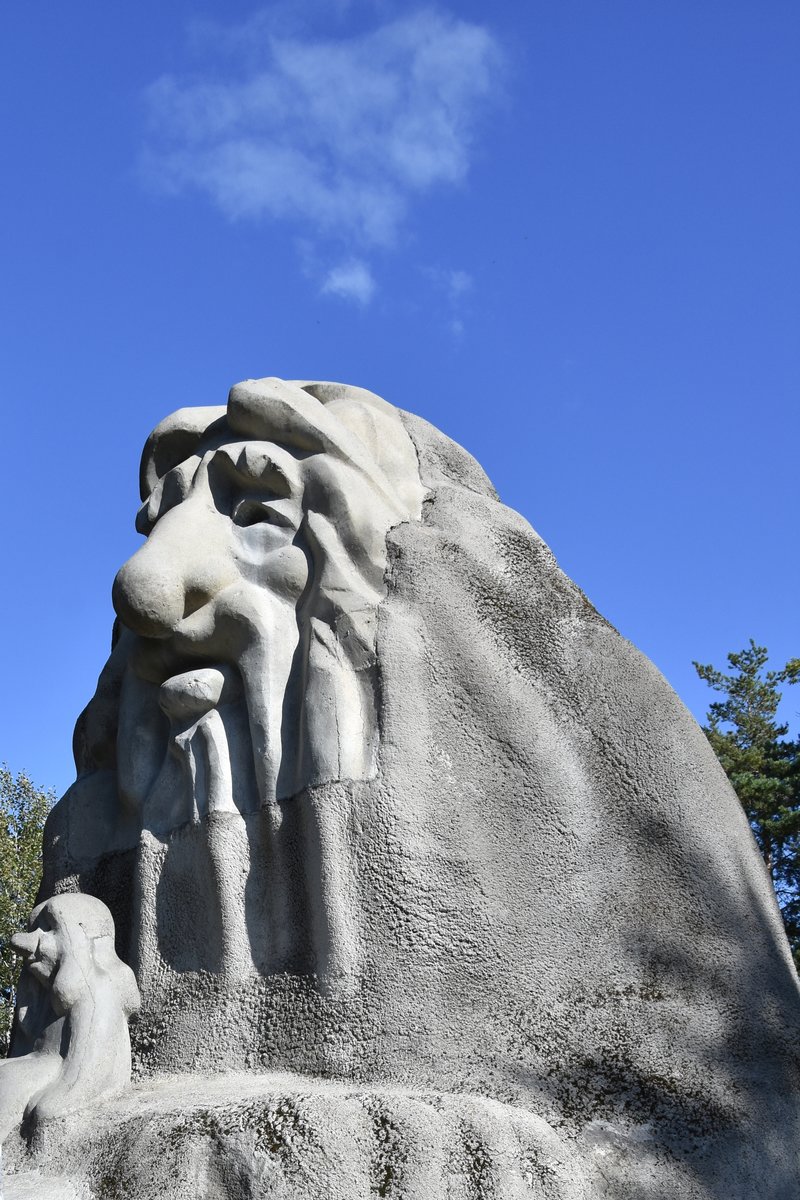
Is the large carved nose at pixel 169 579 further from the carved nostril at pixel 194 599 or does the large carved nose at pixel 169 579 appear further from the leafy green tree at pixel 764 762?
the leafy green tree at pixel 764 762

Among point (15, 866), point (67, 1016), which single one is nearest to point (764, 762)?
point (15, 866)

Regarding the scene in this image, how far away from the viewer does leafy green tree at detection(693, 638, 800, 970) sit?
18.5 m

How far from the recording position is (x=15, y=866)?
18609 mm

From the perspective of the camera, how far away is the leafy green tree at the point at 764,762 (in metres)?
18.5

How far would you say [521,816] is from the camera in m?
3.96

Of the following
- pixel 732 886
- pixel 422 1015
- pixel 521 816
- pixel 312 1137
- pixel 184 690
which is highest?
pixel 184 690

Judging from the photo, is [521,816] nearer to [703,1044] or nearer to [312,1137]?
[703,1044]

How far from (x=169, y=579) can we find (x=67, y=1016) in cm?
140

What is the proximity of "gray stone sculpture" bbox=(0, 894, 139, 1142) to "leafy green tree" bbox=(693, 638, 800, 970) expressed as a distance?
1312 cm

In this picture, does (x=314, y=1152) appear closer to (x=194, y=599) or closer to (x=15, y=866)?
(x=194, y=599)

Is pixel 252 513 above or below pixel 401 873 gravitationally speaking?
above

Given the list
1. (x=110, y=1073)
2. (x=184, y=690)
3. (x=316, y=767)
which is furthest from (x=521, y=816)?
(x=110, y=1073)

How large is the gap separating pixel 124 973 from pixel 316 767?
92 cm

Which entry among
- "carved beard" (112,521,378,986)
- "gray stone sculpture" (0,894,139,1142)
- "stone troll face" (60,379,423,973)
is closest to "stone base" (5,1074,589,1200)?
"gray stone sculpture" (0,894,139,1142)
